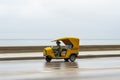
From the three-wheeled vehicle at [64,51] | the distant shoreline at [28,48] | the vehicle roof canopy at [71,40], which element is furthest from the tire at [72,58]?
the distant shoreline at [28,48]

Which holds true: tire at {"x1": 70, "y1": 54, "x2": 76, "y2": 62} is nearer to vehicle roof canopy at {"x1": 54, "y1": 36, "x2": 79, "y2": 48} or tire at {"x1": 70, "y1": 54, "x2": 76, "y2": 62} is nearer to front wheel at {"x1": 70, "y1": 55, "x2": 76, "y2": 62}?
front wheel at {"x1": 70, "y1": 55, "x2": 76, "y2": 62}

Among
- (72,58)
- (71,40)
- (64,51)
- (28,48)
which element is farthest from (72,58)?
(28,48)

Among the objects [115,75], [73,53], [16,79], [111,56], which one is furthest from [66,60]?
[16,79]

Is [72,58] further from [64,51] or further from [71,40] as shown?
[71,40]

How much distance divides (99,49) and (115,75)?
1889cm

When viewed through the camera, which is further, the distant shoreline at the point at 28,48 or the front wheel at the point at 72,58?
the distant shoreline at the point at 28,48

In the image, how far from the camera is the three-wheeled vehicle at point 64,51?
79.1 feet

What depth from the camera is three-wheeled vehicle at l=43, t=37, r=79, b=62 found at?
24.1 meters

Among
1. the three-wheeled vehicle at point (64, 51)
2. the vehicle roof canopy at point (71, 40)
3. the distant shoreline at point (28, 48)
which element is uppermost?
the vehicle roof canopy at point (71, 40)

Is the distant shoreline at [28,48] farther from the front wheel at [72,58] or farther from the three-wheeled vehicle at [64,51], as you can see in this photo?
the front wheel at [72,58]

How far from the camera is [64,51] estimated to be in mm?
24703

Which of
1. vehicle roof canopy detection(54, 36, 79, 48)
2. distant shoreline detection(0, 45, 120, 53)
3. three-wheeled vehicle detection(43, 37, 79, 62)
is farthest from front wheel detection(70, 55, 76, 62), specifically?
distant shoreline detection(0, 45, 120, 53)

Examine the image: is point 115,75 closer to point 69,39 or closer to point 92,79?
point 92,79

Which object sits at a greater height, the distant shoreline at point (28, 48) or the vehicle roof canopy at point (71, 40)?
the vehicle roof canopy at point (71, 40)
